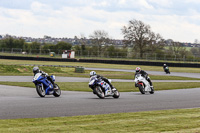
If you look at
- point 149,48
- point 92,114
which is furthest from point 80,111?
point 149,48

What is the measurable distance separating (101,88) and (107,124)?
846 centimetres

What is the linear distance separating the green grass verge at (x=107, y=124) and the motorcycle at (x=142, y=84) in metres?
10.3

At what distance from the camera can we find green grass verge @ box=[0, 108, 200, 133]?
9.23 m

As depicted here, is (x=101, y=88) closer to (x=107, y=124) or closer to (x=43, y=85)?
(x=43, y=85)

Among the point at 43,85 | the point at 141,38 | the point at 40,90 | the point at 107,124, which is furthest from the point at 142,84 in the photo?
the point at 141,38

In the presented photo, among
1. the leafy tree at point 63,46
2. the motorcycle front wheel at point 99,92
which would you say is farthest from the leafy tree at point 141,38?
the motorcycle front wheel at point 99,92

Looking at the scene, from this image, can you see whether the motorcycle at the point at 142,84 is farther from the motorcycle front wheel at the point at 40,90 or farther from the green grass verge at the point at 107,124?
the green grass verge at the point at 107,124

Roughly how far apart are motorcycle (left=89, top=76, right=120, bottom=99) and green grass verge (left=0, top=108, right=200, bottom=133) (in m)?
5.81

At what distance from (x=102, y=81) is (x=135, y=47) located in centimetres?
7967

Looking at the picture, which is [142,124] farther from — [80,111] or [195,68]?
[195,68]

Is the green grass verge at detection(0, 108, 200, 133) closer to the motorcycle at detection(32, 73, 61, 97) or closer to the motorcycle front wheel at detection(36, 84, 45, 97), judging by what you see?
the motorcycle at detection(32, 73, 61, 97)

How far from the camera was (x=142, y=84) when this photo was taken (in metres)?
22.7

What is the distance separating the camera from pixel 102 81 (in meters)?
18.4

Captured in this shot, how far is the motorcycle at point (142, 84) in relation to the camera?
22.4 m
